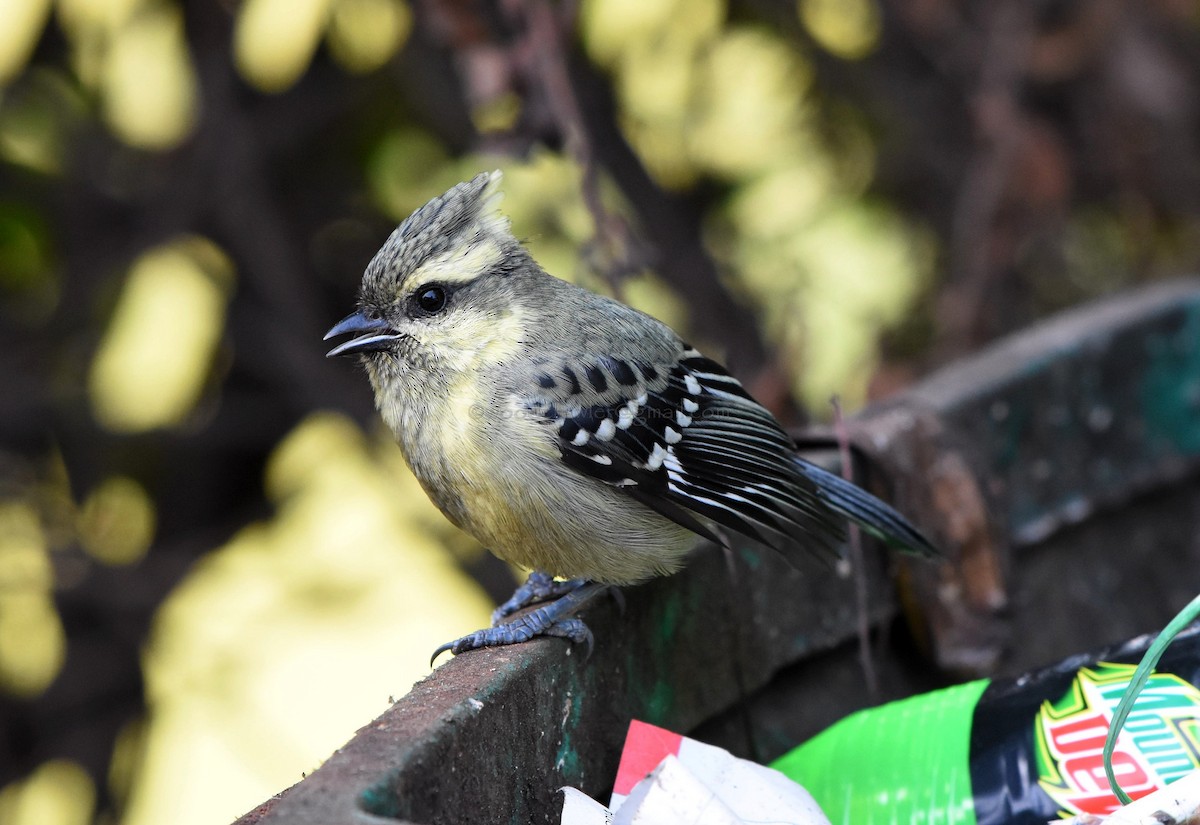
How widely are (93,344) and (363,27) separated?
1.28 m

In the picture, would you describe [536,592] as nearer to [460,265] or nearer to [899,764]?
[460,265]

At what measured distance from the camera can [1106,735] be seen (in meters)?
1.83

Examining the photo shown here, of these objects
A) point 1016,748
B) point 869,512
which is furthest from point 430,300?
point 1016,748

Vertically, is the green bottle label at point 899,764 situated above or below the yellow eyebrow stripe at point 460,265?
below

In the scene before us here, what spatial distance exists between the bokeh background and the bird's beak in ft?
3.24

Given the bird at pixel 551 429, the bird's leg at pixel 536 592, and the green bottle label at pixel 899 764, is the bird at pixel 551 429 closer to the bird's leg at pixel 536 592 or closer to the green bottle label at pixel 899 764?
the bird's leg at pixel 536 592

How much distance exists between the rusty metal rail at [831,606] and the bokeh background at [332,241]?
0.92 meters

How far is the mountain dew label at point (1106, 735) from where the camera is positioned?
1832 mm

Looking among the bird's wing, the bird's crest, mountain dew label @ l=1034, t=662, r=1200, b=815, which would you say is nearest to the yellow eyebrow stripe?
the bird's crest

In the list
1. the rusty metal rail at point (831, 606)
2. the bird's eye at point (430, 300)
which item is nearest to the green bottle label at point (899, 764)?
the rusty metal rail at point (831, 606)

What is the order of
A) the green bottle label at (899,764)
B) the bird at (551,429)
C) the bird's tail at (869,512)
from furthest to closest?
the bird's tail at (869,512)
the bird at (551,429)
the green bottle label at (899,764)

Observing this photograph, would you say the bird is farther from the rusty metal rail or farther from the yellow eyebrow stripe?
the rusty metal rail

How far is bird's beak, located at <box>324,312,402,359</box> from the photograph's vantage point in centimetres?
247

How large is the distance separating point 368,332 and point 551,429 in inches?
16.6
